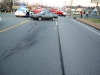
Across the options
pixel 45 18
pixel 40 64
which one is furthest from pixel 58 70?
pixel 45 18

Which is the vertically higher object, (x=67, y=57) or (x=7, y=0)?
(x=7, y=0)

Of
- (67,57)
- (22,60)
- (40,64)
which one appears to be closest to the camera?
(40,64)

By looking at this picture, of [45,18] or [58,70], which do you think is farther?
[45,18]

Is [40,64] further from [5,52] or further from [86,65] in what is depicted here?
A: [5,52]

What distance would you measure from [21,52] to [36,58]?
3.45ft

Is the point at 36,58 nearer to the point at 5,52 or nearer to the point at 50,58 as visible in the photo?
the point at 50,58

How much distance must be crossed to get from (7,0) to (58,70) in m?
80.7

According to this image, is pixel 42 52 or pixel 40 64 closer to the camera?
pixel 40 64

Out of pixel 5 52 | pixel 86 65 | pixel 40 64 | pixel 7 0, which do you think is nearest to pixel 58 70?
pixel 40 64

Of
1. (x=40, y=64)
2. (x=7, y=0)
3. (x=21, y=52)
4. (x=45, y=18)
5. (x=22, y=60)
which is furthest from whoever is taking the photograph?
(x=7, y=0)

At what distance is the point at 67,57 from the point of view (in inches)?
254

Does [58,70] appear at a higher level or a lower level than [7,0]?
lower

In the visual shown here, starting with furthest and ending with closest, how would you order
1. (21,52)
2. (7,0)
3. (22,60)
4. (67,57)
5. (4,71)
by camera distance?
(7,0) < (21,52) < (67,57) < (22,60) < (4,71)

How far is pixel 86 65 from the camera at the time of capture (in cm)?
561
